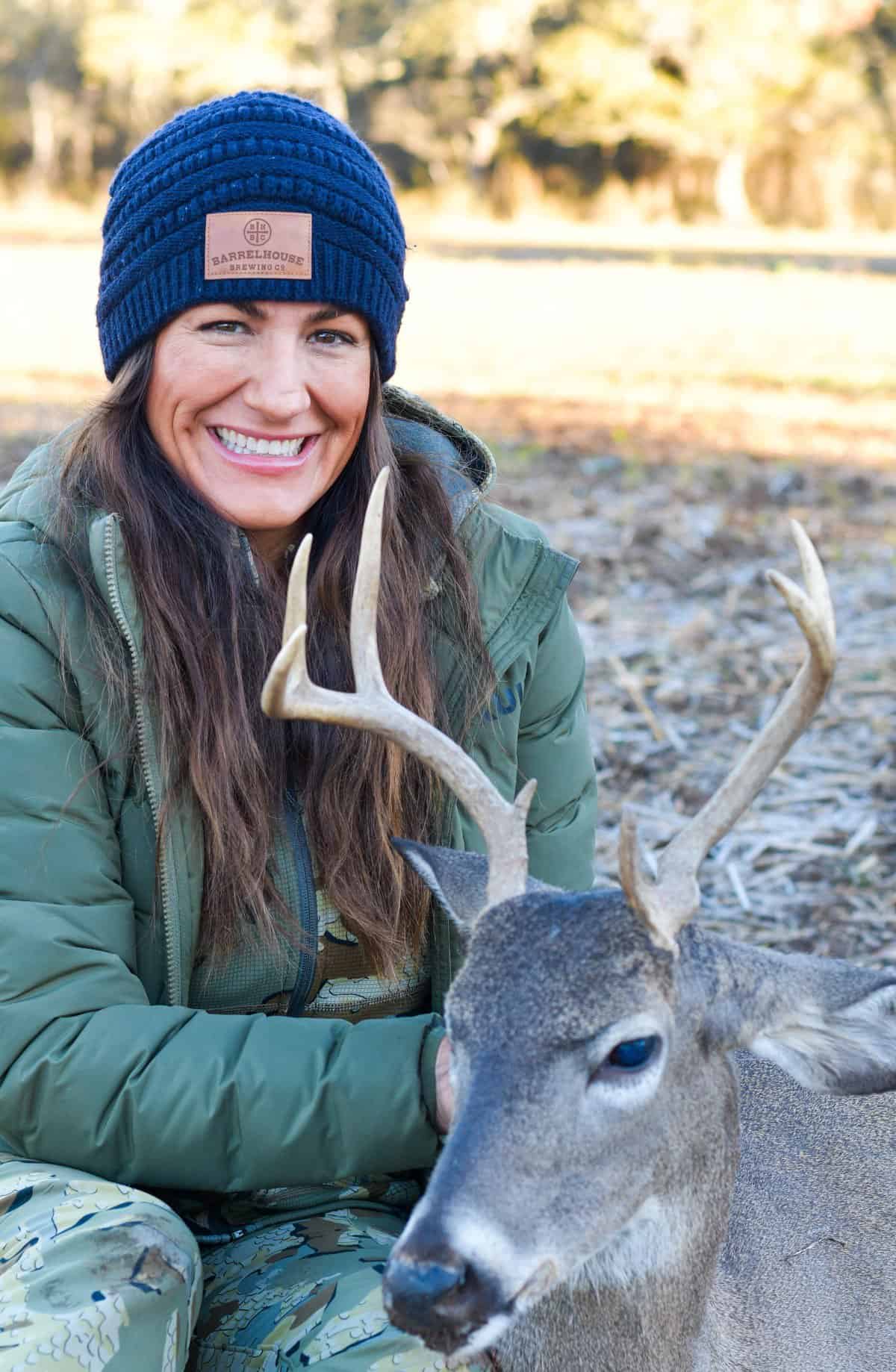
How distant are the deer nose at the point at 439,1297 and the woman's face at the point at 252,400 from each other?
1.54 m

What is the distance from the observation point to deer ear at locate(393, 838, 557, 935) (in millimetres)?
2691

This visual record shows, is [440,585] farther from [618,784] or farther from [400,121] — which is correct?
[400,121]

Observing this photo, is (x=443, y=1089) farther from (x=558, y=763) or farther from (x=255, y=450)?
(x=255, y=450)

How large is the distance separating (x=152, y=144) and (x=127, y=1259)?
78.4 inches

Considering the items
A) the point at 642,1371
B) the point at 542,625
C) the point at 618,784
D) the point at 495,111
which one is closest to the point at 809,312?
the point at 618,784

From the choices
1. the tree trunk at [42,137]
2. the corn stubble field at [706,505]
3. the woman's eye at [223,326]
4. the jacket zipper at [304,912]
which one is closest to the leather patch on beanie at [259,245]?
the woman's eye at [223,326]

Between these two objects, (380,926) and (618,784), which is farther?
(618,784)

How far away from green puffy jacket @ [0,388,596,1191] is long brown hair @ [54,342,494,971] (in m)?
0.05

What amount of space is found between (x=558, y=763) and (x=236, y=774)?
2.61 ft

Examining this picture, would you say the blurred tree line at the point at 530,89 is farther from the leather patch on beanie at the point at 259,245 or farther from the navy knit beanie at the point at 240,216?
the leather patch on beanie at the point at 259,245

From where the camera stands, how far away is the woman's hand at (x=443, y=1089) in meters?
2.79

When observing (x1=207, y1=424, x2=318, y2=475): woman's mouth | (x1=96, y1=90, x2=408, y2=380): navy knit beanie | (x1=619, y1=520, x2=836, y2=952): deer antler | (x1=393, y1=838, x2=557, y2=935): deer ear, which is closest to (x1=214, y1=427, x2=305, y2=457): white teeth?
(x1=207, y1=424, x2=318, y2=475): woman's mouth

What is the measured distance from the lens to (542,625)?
3.45 m

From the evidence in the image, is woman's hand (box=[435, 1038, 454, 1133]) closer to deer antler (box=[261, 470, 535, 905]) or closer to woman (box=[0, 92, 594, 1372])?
woman (box=[0, 92, 594, 1372])
